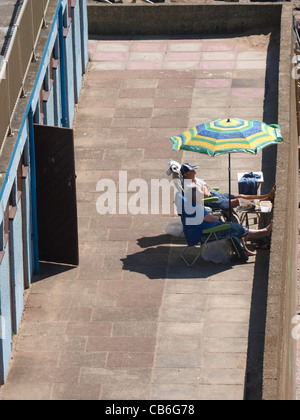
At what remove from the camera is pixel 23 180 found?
1839 cm

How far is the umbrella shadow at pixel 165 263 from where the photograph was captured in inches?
750

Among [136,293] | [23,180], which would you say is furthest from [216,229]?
[23,180]

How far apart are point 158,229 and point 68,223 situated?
1.70 m

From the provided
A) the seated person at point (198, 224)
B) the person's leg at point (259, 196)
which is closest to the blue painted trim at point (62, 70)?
the person's leg at point (259, 196)

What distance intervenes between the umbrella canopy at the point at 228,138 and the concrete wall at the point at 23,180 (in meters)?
2.15

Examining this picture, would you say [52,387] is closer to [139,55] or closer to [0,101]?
[0,101]

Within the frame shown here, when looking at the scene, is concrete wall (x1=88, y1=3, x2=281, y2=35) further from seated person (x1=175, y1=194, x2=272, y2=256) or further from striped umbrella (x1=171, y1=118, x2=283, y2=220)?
seated person (x1=175, y1=194, x2=272, y2=256)

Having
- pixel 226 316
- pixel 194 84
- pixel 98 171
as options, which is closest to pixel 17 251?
pixel 226 316

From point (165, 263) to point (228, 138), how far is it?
2048mm

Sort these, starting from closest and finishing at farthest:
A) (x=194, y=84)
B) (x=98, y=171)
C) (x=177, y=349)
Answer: (x=177, y=349), (x=98, y=171), (x=194, y=84)

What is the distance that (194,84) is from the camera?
2541 centimetres

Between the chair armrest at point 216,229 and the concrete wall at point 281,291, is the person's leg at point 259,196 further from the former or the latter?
the chair armrest at point 216,229

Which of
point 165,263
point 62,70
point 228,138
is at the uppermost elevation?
point 228,138

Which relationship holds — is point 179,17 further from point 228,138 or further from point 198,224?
point 198,224
